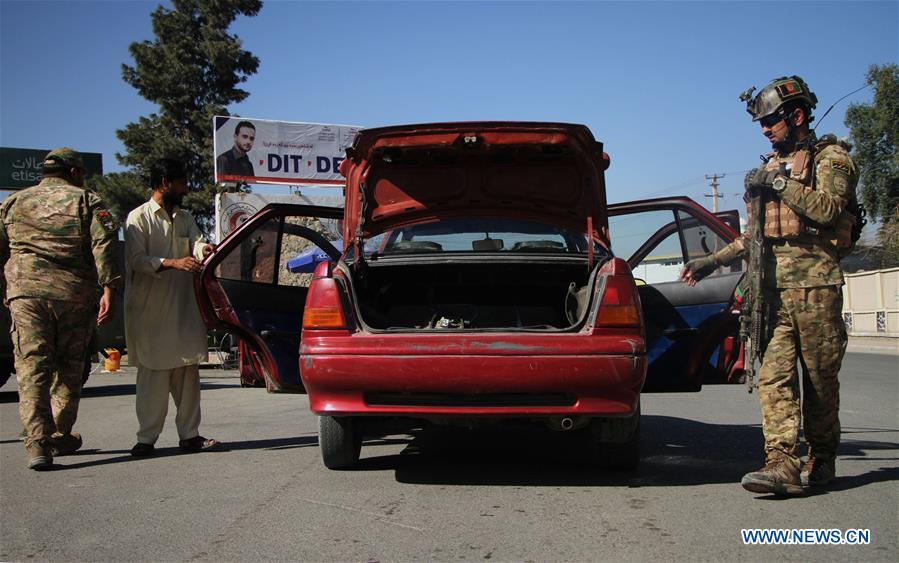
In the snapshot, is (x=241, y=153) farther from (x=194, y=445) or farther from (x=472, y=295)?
(x=194, y=445)

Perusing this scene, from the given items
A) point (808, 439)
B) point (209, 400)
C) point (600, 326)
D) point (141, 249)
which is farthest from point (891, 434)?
point (209, 400)

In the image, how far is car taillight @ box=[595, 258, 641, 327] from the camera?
4.18 m

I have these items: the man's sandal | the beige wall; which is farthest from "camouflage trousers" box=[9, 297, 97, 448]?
the beige wall

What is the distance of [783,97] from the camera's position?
4336mm

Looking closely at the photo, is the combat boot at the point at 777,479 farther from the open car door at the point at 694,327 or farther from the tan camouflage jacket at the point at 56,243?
the tan camouflage jacket at the point at 56,243

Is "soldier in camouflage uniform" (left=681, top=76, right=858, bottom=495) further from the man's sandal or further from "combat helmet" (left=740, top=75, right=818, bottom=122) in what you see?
the man's sandal

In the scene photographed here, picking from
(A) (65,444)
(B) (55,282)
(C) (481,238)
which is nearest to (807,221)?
(C) (481,238)

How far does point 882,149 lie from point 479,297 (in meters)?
36.5

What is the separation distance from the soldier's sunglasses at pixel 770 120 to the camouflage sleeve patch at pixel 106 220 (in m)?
3.97

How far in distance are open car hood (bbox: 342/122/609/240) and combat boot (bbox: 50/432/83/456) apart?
7.46 feet

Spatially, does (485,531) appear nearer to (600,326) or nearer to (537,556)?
(537,556)

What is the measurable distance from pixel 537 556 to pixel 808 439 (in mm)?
1976

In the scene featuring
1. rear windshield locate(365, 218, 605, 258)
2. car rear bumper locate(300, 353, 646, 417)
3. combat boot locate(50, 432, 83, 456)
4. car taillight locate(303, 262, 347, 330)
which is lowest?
combat boot locate(50, 432, 83, 456)

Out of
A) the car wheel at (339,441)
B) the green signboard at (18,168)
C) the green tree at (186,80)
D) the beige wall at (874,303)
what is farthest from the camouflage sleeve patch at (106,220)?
the green signboard at (18,168)
